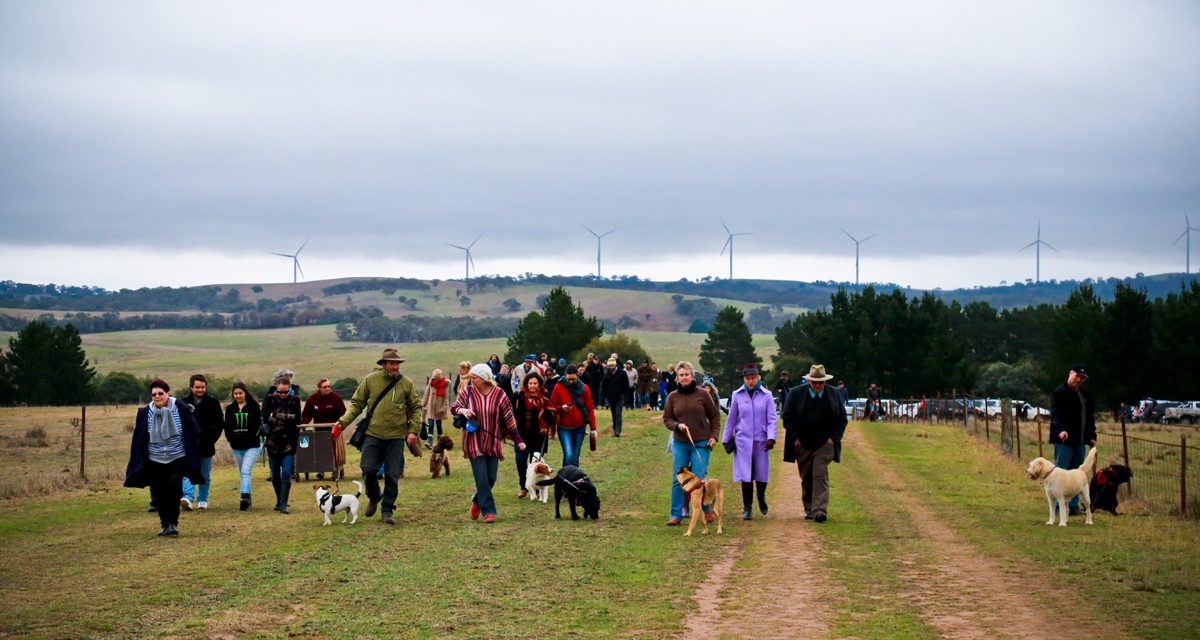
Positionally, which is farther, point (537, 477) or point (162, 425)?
point (537, 477)

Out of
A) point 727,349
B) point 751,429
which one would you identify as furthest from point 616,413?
point 727,349

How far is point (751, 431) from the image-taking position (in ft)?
52.2

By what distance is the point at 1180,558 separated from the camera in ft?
42.1

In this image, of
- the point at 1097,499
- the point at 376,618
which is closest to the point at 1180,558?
the point at 1097,499

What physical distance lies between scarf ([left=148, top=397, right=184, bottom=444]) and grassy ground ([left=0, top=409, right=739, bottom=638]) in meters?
1.10

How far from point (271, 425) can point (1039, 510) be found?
33.5 feet

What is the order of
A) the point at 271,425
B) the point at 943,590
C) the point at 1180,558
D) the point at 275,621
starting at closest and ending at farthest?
the point at 275,621 < the point at 943,590 < the point at 1180,558 < the point at 271,425

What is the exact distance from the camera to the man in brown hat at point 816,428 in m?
15.7

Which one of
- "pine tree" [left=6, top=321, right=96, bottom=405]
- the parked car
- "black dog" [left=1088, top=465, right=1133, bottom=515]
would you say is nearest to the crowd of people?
"black dog" [left=1088, top=465, right=1133, bottom=515]

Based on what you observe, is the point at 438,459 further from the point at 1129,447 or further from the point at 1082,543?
the point at 1129,447

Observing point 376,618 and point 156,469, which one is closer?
point 376,618

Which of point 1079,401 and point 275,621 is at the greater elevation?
point 1079,401

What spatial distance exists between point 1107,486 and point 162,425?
1176cm

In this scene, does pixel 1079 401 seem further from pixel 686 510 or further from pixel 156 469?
pixel 156 469
